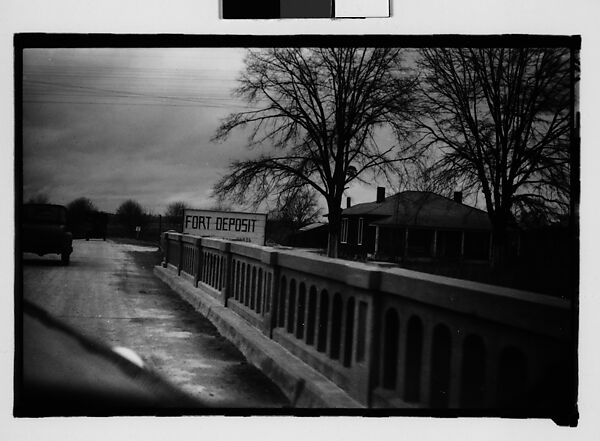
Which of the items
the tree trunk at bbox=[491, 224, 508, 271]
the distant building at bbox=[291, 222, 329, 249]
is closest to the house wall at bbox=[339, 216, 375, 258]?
the distant building at bbox=[291, 222, 329, 249]

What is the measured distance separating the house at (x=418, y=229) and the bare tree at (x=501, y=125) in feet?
0.43

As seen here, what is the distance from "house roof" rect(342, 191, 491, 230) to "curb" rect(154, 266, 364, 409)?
1259 mm

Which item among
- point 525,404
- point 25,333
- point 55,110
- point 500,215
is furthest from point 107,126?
point 525,404

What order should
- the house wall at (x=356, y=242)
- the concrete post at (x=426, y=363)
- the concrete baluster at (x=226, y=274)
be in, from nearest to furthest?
1. the concrete post at (x=426, y=363)
2. the house wall at (x=356, y=242)
3. the concrete baluster at (x=226, y=274)

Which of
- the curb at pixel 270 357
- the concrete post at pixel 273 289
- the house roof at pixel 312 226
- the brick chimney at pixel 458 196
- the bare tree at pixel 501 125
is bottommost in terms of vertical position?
the curb at pixel 270 357

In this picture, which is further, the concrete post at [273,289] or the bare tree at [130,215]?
Answer: the concrete post at [273,289]

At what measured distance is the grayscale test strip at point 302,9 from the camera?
4.48 meters

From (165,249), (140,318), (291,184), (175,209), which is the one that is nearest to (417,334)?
(291,184)

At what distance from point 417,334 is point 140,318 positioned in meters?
2.26

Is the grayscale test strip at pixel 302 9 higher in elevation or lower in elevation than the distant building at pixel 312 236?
higher

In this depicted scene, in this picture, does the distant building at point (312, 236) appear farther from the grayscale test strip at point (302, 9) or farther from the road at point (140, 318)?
the grayscale test strip at point (302, 9)

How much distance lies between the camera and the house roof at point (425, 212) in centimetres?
466

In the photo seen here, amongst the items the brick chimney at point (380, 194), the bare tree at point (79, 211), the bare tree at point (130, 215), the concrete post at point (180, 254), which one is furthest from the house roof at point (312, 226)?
the bare tree at point (79, 211)

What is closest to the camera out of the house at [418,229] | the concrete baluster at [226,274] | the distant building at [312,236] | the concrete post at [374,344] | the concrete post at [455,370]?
the concrete post at [455,370]
